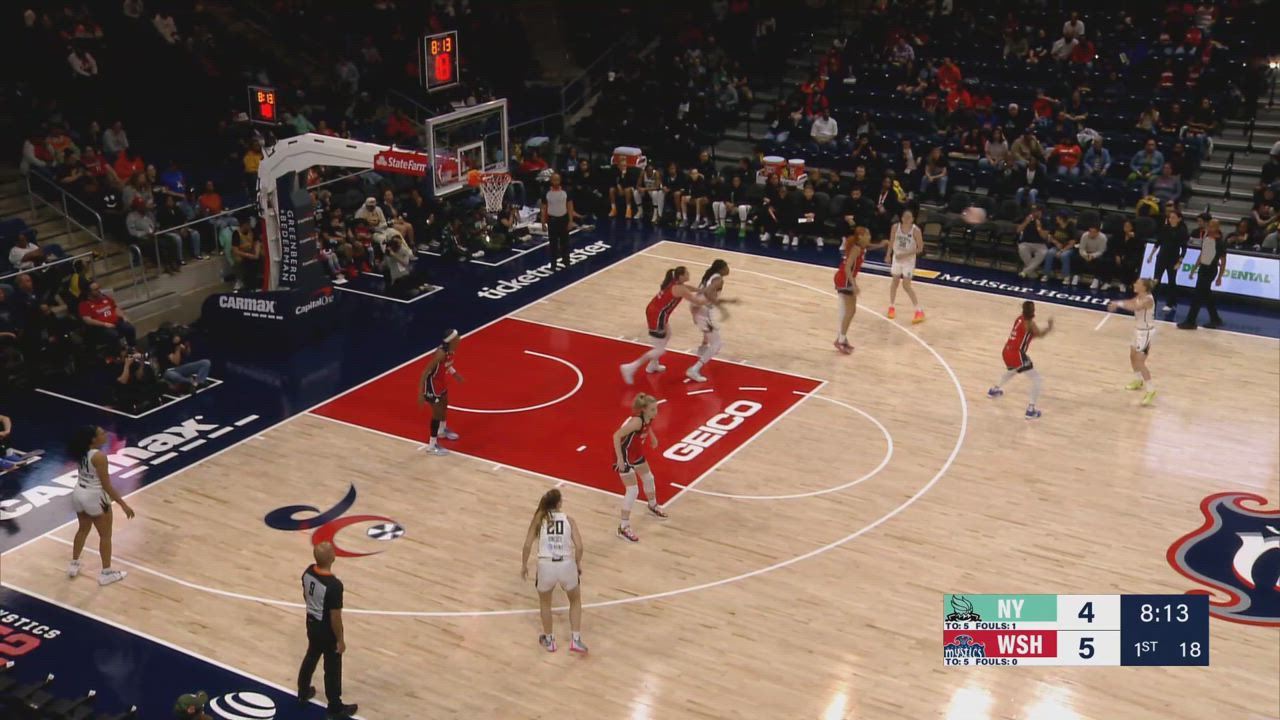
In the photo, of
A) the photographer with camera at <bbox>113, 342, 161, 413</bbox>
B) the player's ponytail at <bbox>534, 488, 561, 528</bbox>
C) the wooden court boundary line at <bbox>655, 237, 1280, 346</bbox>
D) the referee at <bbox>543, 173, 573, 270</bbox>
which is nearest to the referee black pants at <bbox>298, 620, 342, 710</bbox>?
the player's ponytail at <bbox>534, 488, 561, 528</bbox>

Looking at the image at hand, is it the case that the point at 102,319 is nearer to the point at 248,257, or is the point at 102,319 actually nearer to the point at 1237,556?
the point at 248,257

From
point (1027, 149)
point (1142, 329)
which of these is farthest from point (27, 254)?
point (1027, 149)

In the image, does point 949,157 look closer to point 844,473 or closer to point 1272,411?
point 1272,411

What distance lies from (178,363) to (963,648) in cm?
1167

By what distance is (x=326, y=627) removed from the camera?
10.6m

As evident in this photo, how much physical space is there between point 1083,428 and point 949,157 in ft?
37.1

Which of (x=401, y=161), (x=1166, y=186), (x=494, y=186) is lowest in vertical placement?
(x=1166, y=186)

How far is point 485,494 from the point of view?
15.3 m

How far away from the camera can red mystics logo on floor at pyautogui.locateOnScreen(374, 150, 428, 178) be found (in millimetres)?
18625

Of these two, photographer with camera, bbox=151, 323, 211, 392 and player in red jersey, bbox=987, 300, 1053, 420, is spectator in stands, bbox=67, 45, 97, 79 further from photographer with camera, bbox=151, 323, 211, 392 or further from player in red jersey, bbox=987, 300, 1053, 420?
player in red jersey, bbox=987, 300, 1053, 420

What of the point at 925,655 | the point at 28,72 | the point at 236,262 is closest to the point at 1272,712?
the point at 925,655

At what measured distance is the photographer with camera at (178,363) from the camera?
18.0 metres

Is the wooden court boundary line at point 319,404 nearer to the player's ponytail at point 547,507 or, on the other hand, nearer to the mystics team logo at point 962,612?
the player's ponytail at point 547,507

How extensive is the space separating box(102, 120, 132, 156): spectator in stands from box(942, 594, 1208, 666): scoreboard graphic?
701 inches
